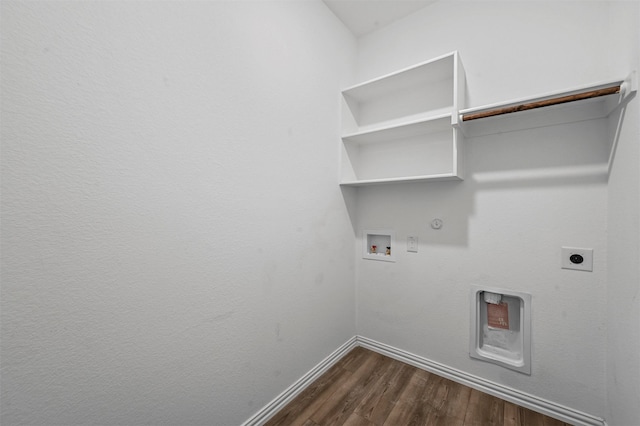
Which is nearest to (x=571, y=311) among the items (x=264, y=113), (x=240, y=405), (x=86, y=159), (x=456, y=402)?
(x=456, y=402)

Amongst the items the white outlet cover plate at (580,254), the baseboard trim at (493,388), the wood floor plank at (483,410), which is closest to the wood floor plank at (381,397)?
the baseboard trim at (493,388)

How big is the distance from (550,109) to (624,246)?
70cm

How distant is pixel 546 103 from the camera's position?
44.8 inches

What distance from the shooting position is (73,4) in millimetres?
711

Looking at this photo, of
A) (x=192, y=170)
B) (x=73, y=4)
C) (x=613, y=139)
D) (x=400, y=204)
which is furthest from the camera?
(x=400, y=204)

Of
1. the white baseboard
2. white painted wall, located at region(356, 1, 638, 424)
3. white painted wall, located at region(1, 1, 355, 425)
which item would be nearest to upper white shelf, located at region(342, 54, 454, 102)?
white painted wall, located at region(356, 1, 638, 424)

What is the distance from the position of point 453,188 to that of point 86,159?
5.86 feet

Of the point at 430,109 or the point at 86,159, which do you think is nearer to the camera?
the point at 86,159

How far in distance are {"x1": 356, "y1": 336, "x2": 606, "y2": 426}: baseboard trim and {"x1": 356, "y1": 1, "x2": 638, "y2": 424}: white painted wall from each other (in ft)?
0.12

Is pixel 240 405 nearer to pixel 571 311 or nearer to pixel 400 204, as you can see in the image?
pixel 400 204

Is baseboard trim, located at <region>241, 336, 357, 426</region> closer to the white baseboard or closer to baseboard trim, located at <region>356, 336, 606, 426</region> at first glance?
the white baseboard

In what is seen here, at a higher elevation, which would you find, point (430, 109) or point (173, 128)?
point (430, 109)

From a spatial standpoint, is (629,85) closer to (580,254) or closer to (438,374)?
(580,254)

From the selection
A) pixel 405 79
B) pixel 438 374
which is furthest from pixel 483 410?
pixel 405 79
